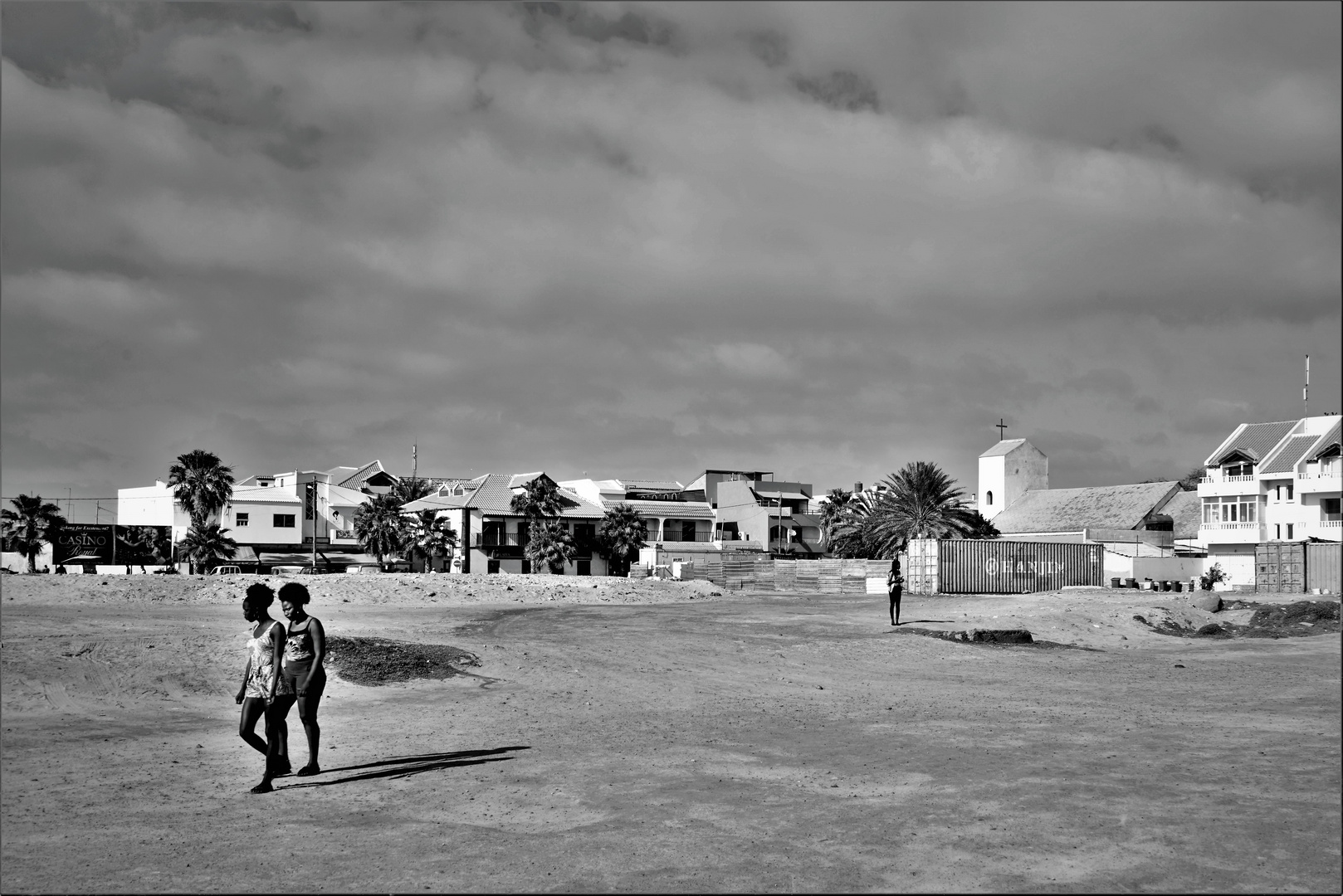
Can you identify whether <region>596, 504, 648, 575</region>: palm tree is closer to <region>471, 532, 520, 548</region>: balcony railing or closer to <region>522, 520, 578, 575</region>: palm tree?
<region>522, 520, 578, 575</region>: palm tree

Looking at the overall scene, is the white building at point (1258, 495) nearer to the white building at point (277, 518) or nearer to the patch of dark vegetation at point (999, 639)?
the patch of dark vegetation at point (999, 639)

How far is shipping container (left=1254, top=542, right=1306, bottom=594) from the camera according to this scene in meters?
43.9

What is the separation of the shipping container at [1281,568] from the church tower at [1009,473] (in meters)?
43.1

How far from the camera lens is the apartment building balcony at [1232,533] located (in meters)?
57.0

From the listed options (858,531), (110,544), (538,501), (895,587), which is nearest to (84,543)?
(110,544)

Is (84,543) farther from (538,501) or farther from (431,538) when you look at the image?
(538,501)

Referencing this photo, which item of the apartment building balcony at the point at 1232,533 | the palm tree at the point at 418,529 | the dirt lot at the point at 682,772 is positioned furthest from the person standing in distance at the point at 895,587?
the palm tree at the point at 418,529

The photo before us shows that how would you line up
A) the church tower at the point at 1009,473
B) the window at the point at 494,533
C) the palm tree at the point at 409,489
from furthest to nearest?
the palm tree at the point at 409,489 → the church tower at the point at 1009,473 → the window at the point at 494,533

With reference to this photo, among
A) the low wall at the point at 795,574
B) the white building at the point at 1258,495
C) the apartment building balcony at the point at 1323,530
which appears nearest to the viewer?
the apartment building balcony at the point at 1323,530

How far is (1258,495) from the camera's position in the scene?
5741 centimetres

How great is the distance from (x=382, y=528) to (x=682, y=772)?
224 ft

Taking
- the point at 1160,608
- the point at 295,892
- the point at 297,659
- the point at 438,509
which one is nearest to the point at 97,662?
the point at 297,659

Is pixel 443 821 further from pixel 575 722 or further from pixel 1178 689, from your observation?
pixel 1178 689

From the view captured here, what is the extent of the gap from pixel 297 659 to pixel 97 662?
28.4ft
